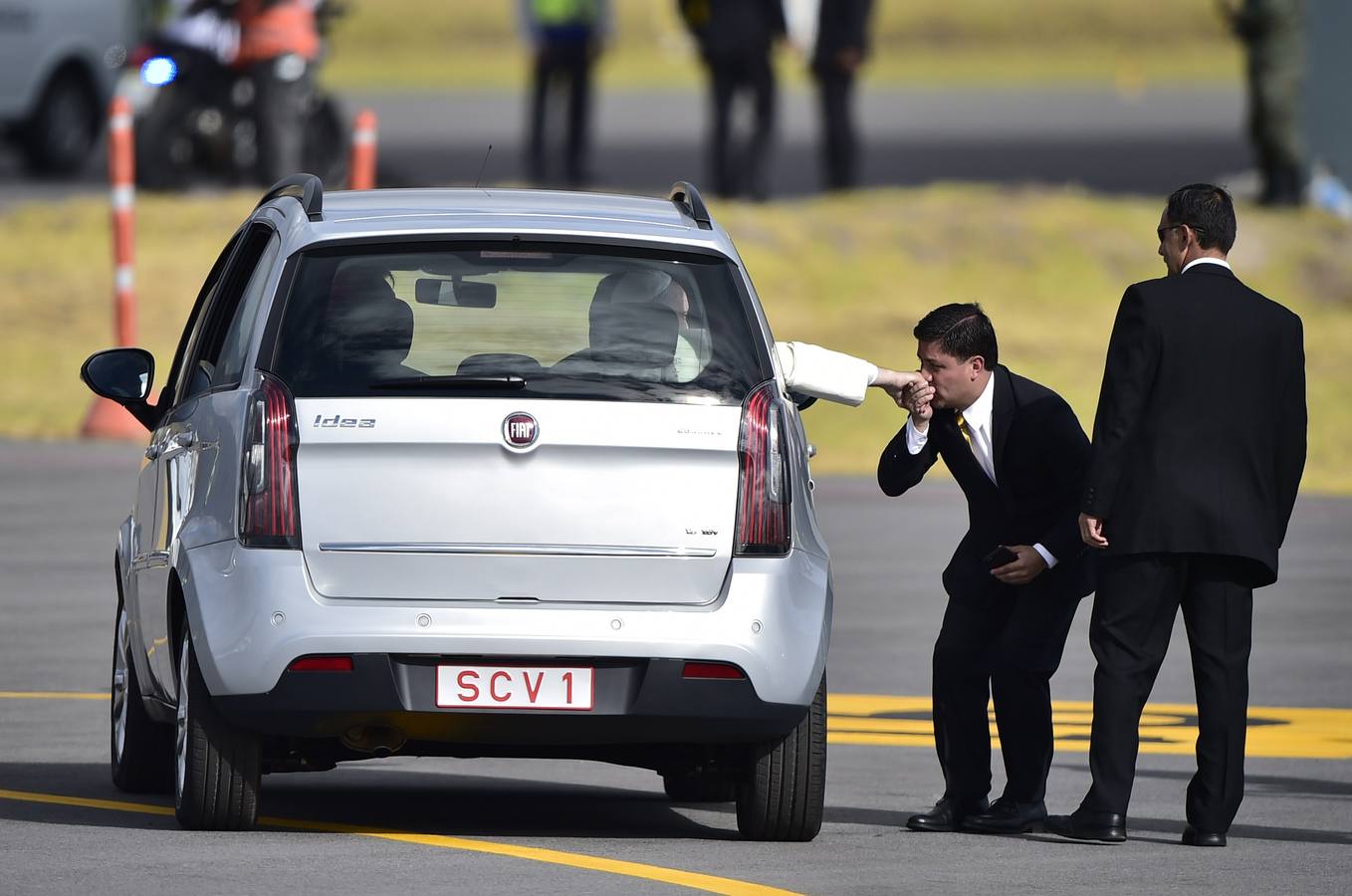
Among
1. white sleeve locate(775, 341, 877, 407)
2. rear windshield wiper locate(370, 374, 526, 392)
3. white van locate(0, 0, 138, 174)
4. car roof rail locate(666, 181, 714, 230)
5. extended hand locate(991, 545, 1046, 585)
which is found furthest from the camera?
white van locate(0, 0, 138, 174)

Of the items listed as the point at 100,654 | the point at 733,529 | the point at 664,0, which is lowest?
the point at 100,654

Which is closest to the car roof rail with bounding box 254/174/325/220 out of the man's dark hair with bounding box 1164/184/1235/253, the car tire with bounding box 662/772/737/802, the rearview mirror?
the rearview mirror

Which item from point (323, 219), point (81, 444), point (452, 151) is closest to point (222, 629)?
point (323, 219)

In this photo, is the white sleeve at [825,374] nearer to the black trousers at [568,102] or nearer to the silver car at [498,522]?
the silver car at [498,522]

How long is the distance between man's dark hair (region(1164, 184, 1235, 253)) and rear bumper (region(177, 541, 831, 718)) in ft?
4.78

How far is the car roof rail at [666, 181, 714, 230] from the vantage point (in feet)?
27.7

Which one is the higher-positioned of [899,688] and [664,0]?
[664,0]

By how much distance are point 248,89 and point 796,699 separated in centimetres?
1657

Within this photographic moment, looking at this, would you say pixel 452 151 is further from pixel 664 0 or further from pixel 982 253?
pixel 664 0

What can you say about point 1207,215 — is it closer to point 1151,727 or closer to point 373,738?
point 373,738

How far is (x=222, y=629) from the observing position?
7684mm

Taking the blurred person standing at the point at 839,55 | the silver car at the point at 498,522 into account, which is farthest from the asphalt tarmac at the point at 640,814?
the blurred person standing at the point at 839,55

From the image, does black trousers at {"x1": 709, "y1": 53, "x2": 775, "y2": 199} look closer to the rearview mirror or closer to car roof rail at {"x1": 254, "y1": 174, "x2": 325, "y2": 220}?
car roof rail at {"x1": 254, "y1": 174, "x2": 325, "y2": 220}

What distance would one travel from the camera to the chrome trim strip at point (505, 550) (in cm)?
762
